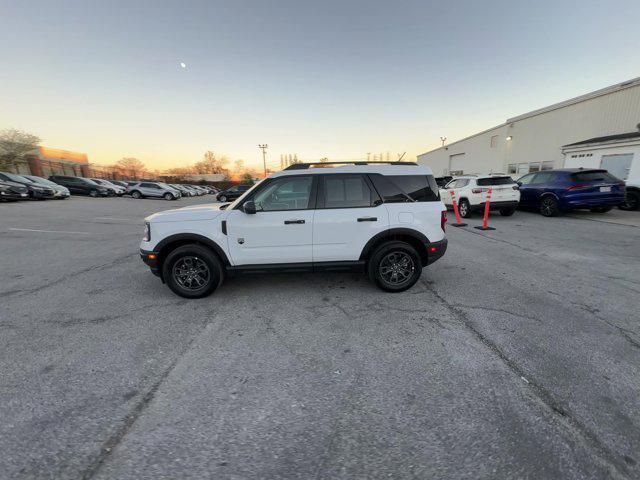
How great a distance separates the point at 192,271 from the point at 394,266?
2.96 meters

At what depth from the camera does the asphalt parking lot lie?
1.74m

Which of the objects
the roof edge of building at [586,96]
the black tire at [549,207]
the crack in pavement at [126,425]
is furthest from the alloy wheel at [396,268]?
the roof edge of building at [586,96]

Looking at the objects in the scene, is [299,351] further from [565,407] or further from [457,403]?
[565,407]

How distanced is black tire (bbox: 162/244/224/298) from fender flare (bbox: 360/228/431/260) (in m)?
2.10

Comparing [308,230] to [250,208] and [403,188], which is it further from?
[403,188]

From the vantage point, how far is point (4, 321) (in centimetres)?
345

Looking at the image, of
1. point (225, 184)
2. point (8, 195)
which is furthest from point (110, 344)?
point (225, 184)

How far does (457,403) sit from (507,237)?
23.0 ft

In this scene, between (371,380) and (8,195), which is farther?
(8,195)

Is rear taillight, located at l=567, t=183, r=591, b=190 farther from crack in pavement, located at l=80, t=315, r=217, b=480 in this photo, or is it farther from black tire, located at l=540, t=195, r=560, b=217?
crack in pavement, located at l=80, t=315, r=217, b=480

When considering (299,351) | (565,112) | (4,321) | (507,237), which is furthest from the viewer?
(565,112)

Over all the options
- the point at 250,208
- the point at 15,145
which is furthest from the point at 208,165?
the point at 250,208

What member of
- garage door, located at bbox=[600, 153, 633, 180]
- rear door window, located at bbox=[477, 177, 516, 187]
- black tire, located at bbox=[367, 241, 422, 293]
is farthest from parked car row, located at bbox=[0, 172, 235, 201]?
garage door, located at bbox=[600, 153, 633, 180]

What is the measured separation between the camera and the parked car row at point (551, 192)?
386 inches
